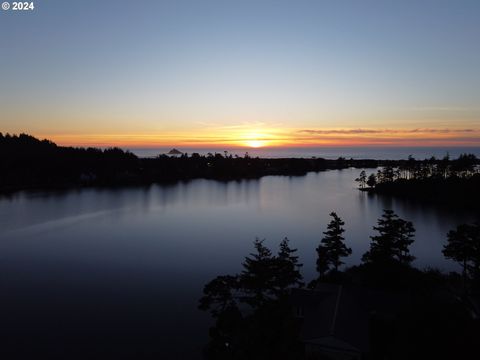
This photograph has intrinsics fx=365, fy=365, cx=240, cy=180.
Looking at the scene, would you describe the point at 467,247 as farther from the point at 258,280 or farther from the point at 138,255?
the point at 138,255

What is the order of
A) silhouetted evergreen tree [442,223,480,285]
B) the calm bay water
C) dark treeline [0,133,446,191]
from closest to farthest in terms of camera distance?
the calm bay water
silhouetted evergreen tree [442,223,480,285]
dark treeline [0,133,446,191]

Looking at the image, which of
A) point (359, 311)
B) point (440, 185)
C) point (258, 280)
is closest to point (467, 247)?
point (359, 311)

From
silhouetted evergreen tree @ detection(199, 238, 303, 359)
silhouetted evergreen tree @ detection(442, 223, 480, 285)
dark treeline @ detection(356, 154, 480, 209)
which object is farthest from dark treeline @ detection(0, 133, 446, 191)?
silhouetted evergreen tree @ detection(442, 223, 480, 285)

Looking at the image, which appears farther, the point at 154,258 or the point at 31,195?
the point at 31,195

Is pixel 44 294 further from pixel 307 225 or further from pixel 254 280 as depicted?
pixel 307 225

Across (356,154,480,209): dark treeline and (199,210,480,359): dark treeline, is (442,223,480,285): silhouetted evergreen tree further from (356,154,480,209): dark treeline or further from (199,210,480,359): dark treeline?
(356,154,480,209): dark treeline

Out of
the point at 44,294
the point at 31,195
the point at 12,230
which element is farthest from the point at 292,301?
the point at 31,195

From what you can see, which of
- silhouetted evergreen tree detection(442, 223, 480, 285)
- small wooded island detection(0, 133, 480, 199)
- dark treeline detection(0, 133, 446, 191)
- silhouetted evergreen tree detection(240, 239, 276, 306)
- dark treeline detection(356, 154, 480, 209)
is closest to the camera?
silhouetted evergreen tree detection(240, 239, 276, 306)
